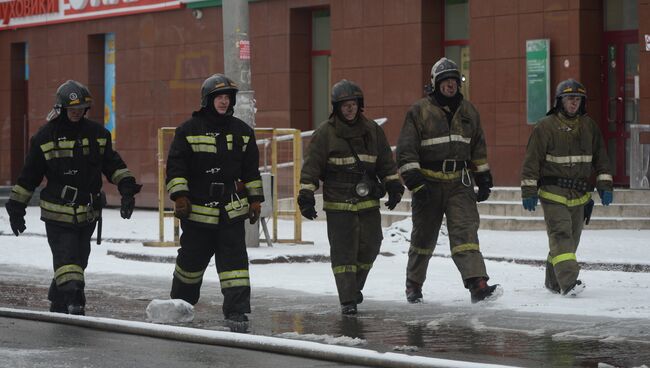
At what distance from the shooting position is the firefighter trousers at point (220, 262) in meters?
11.1

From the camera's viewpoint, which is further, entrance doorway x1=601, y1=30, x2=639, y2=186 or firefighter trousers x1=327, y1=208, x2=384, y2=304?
entrance doorway x1=601, y1=30, x2=639, y2=186

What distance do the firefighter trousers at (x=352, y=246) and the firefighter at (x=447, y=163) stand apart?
0.52 m

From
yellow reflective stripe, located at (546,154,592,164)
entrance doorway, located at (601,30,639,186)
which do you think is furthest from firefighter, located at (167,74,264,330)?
entrance doorway, located at (601,30,639,186)

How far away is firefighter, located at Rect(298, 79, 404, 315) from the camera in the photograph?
11852mm

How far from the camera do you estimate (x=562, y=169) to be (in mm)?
12844

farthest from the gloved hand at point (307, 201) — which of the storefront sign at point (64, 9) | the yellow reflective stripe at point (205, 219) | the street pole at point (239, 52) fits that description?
the storefront sign at point (64, 9)

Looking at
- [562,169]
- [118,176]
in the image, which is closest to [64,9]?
[118,176]

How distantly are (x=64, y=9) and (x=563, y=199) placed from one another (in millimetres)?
20534

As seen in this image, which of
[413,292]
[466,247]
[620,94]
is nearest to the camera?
[466,247]

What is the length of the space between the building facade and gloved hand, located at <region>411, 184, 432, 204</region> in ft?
23.5

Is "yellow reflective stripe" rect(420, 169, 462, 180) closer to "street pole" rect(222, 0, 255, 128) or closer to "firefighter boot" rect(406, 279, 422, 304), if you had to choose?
"firefighter boot" rect(406, 279, 422, 304)

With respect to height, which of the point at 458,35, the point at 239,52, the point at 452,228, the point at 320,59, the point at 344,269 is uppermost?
the point at 458,35

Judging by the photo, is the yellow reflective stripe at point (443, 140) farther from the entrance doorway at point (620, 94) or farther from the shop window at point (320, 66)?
the shop window at point (320, 66)

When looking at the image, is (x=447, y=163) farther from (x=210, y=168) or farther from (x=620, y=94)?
(x=620, y=94)
